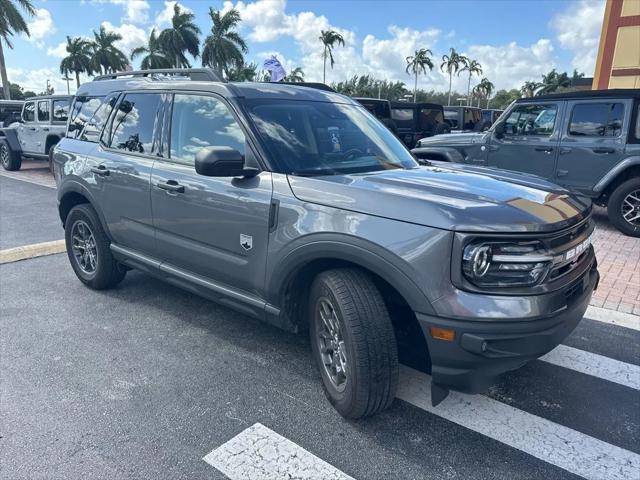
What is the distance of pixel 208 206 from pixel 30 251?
13.0 feet

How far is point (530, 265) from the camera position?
2342mm

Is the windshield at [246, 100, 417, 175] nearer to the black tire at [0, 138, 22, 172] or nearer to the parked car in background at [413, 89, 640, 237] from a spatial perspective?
the parked car in background at [413, 89, 640, 237]

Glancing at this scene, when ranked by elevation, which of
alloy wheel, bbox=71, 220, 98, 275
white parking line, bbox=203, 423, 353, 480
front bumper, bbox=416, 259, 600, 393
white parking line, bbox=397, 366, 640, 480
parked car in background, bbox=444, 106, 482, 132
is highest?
parked car in background, bbox=444, 106, 482, 132

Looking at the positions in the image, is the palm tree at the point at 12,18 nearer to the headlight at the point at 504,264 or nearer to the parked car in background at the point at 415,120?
the parked car in background at the point at 415,120

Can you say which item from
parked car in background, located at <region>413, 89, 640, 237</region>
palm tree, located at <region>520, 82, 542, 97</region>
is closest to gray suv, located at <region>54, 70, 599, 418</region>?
parked car in background, located at <region>413, 89, 640, 237</region>

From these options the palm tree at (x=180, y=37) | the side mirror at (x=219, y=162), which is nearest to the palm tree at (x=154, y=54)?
the palm tree at (x=180, y=37)

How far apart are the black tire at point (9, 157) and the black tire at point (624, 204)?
14.8 m

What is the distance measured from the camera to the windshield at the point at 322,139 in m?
3.16

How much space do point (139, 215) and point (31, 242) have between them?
11.7 ft

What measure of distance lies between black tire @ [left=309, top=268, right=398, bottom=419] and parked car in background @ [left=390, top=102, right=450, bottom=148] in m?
11.9

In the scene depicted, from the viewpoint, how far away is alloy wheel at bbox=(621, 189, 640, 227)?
7105mm

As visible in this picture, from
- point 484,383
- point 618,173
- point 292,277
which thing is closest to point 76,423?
point 292,277

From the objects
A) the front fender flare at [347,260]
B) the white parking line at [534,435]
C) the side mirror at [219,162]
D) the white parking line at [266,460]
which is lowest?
the white parking line at [266,460]

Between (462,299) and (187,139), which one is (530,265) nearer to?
(462,299)
